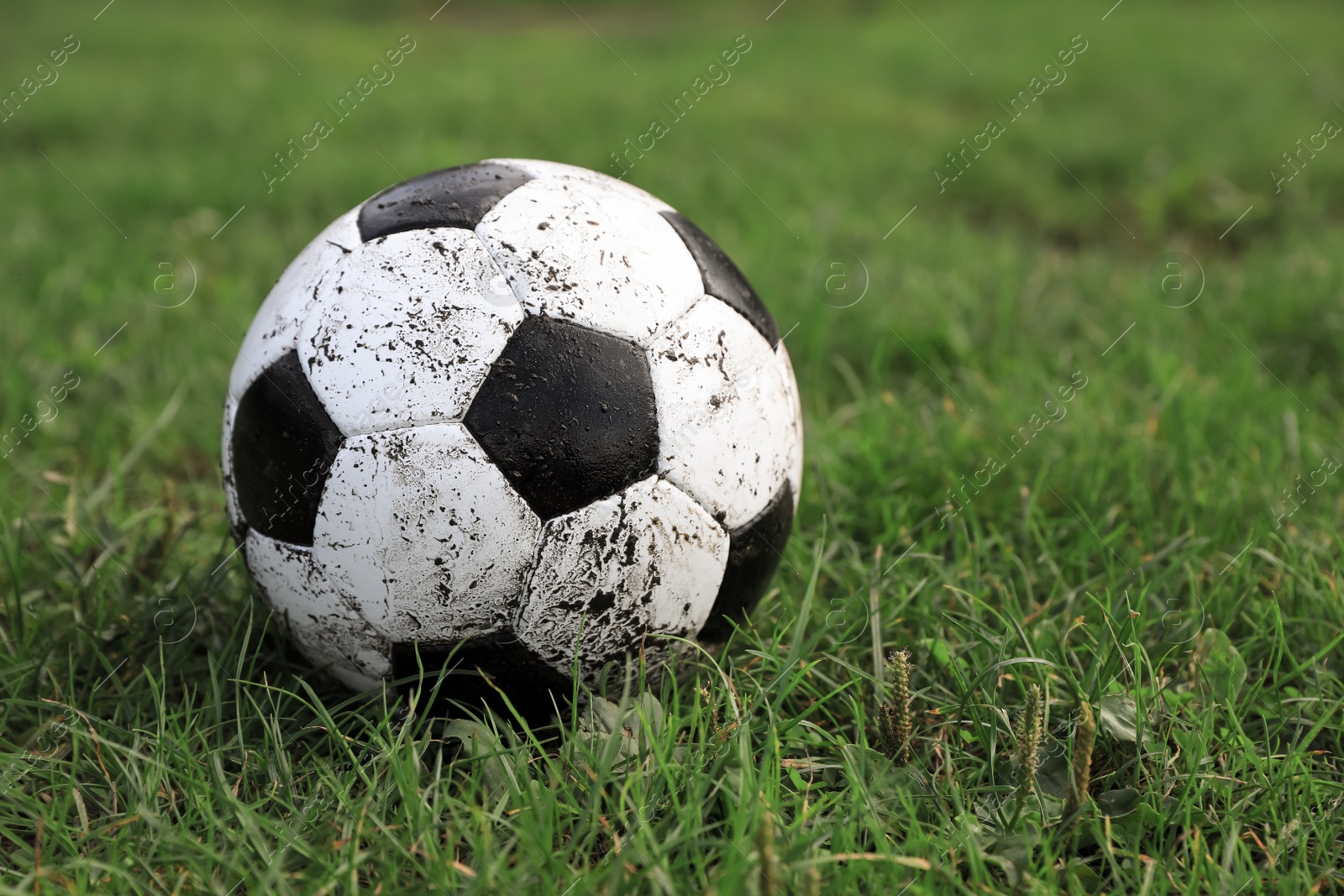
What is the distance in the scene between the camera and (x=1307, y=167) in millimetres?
5195

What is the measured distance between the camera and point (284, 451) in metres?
1.88

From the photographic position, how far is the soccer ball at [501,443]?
1.79m

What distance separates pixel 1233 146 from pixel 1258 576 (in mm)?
4059

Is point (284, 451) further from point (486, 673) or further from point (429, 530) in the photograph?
point (486, 673)

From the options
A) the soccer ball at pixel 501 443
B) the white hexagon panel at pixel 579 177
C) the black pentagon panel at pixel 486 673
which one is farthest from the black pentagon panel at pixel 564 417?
the white hexagon panel at pixel 579 177

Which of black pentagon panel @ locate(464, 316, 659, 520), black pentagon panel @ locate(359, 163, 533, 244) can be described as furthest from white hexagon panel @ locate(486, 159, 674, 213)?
black pentagon panel @ locate(464, 316, 659, 520)

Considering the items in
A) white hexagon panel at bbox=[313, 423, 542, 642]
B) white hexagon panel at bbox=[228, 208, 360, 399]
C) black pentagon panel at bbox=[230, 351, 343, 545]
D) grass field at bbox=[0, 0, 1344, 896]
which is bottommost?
grass field at bbox=[0, 0, 1344, 896]

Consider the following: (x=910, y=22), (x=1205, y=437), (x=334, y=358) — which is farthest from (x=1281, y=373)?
(x=910, y=22)

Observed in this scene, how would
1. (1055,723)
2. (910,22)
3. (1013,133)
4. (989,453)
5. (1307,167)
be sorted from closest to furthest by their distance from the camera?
1. (1055,723)
2. (989,453)
3. (1307,167)
4. (1013,133)
5. (910,22)

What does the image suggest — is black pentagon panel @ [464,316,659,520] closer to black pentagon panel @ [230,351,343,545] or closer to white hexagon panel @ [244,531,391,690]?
black pentagon panel @ [230,351,343,545]

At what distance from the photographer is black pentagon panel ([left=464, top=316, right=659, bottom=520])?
1.78 meters

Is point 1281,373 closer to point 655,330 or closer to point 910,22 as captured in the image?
point 655,330

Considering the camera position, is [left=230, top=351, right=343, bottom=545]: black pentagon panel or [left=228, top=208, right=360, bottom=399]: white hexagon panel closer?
[left=230, top=351, right=343, bottom=545]: black pentagon panel

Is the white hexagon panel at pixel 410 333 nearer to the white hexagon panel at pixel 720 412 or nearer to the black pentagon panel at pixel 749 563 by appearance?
the white hexagon panel at pixel 720 412
